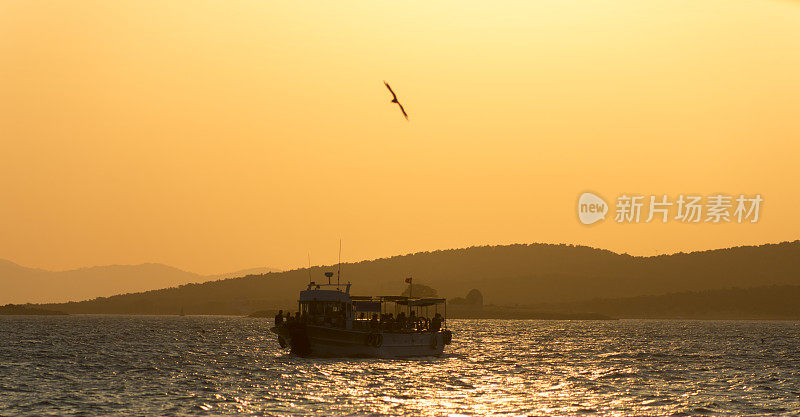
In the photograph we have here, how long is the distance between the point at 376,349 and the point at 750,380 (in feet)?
100

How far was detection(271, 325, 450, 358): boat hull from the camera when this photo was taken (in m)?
82.9

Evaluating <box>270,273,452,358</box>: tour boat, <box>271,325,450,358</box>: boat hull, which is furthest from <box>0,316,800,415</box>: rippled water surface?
<box>270,273,452,358</box>: tour boat

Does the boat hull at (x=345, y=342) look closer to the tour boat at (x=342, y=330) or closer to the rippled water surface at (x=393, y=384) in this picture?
the tour boat at (x=342, y=330)

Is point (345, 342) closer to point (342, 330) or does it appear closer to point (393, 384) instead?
point (342, 330)

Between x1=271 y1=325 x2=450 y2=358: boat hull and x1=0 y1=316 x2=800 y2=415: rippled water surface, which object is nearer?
x1=0 y1=316 x2=800 y2=415: rippled water surface

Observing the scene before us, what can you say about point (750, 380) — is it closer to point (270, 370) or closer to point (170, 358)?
point (270, 370)

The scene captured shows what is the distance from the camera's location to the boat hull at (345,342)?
82938 mm

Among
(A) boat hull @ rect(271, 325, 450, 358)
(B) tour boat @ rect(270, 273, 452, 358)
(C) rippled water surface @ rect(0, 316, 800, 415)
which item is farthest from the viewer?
(B) tour boat @ rect(270, 273, 452, 358)

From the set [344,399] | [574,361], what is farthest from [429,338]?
[344,399]

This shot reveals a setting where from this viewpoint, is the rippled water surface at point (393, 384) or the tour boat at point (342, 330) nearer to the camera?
the rippled water surface at point (393, 384)

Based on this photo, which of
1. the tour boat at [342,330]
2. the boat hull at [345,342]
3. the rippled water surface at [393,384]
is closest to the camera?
the rippled water surface at [393,384]

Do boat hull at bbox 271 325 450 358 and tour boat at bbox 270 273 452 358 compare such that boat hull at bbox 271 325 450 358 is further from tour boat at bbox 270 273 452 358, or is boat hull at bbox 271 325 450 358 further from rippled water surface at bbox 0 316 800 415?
rippled water surface at bbox 0 316 800 415

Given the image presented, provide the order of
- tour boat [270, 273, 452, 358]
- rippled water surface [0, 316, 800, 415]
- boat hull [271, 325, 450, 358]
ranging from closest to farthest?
1. rippled water surface [0, 316, 800, 415]
2. boat hull [271, 325, 450, 358]
3. tour boat [270, 273, 452, 358]

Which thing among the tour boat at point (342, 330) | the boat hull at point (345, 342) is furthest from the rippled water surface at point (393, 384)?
the tour boat at point (342, 330)
